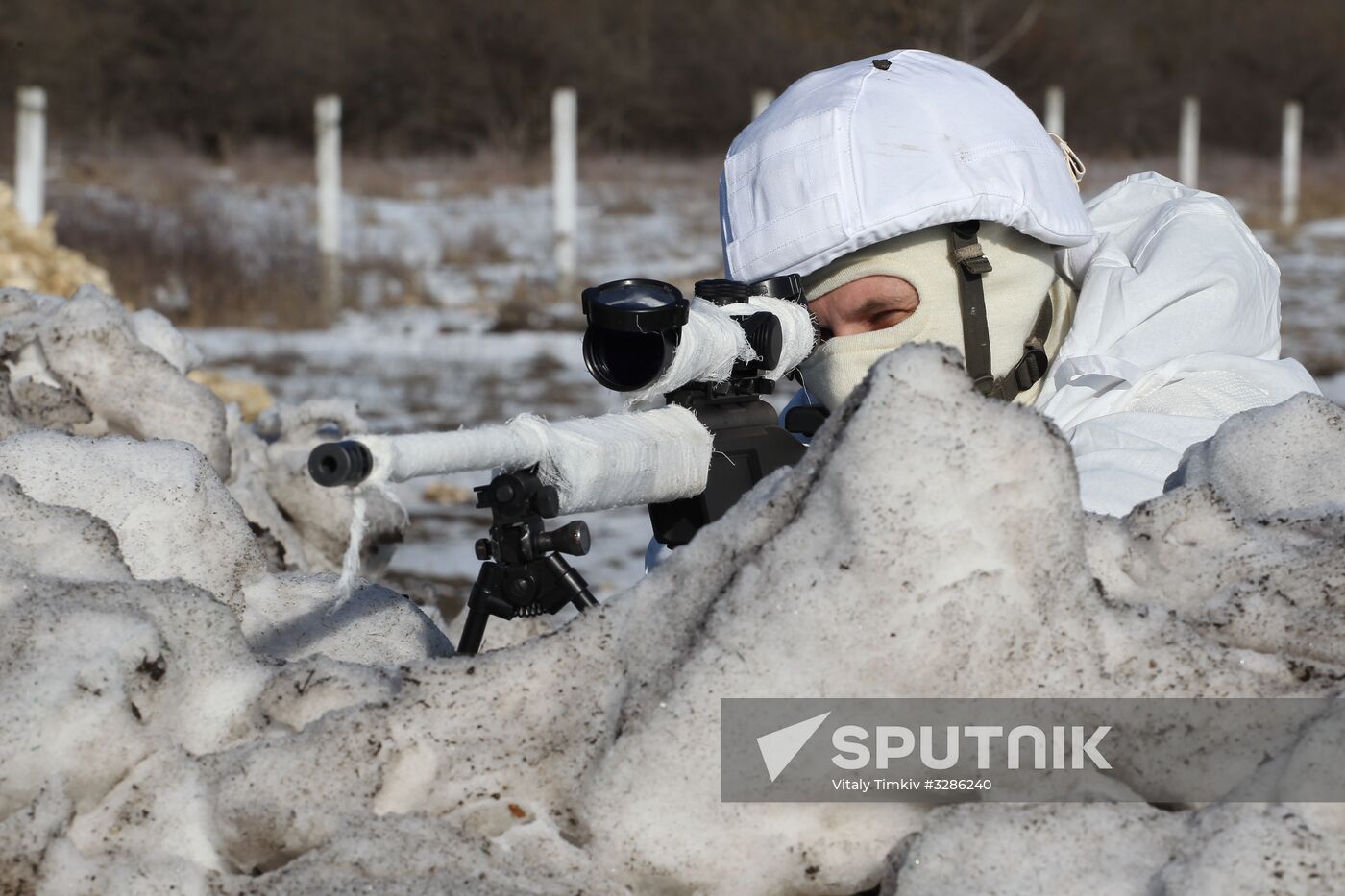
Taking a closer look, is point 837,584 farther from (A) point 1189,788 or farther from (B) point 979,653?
(A) point 1189,788

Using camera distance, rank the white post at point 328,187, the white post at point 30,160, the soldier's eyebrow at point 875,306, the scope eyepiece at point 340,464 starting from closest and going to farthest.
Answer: the scope eyepiece at point 340,464
the soldier's eyebrow at point 875,306
the white post at point 30,160
the white post at point 328,187

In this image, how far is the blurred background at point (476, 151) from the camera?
930cm

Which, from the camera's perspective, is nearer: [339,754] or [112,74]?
[339,754]

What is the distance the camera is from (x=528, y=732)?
1354 mm

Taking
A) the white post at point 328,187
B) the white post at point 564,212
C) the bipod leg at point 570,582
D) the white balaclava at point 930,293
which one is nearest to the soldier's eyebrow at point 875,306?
the white balaclava at point 930,293

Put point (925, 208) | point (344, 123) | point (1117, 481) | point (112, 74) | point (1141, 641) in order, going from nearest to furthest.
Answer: point (1141, 641), point (1117, 481), point (925, 208), point (112, 74), point (344, 123)

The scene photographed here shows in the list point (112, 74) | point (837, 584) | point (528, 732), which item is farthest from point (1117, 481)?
point (112, 74)

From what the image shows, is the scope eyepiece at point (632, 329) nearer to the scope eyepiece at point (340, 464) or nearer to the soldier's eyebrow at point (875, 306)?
the scope eyepiece at point (340, 464)

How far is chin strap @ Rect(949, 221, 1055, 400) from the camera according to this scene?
6.98 feet

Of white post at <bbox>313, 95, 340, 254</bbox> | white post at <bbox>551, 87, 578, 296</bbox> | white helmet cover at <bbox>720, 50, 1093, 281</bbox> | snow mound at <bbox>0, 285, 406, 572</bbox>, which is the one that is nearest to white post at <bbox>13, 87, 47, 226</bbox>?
white post at <bbox>313, 95, 340, 254</bbox>

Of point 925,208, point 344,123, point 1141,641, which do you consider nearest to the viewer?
point 1141,641

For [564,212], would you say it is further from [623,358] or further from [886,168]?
[623,358]

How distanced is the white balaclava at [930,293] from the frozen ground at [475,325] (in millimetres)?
1054

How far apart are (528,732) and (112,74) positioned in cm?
2765
